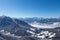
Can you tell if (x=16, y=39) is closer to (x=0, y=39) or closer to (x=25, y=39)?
(x=25, y=39)

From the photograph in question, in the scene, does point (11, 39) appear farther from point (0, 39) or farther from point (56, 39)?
point (56, 39)

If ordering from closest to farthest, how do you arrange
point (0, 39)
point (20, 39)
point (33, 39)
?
point (0, 39) → point (20, 39) → point (33, 39)

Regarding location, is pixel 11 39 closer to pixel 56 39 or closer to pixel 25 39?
pixel 25 39


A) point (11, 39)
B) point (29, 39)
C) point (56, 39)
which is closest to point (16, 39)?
point (11, 39)

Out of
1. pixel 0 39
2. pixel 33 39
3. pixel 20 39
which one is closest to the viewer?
pixel 0 39

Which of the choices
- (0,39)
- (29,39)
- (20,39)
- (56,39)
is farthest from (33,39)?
(0,39)

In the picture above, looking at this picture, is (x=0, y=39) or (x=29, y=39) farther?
(x=29, y=39)

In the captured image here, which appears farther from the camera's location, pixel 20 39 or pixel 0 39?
pixel 20 39
